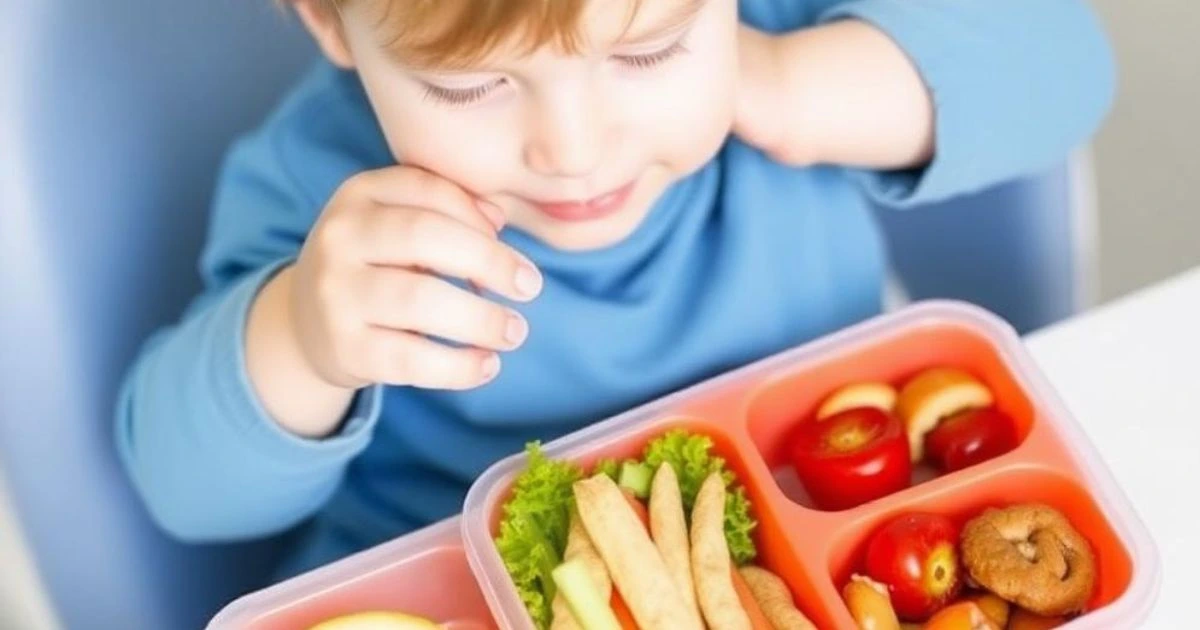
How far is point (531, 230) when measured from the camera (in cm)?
84

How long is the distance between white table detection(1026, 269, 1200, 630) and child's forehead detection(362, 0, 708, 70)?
0.85ft

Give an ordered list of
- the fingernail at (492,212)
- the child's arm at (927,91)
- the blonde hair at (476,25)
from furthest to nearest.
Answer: the child's arm at (927,91) < the fingernail at (492,212) < the blonde hair at (476,25)

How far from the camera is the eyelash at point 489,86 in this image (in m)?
0.71

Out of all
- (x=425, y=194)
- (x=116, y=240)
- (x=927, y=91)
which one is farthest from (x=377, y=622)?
(x=927, y=91)

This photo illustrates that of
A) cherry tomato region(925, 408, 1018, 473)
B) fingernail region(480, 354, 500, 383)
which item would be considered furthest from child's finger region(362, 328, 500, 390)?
cherry tomato region(925, 408, 1018, 473)

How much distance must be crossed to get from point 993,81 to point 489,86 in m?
0.32

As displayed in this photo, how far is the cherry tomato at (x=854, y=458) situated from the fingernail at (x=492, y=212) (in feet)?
0.57

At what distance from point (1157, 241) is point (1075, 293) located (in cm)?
40

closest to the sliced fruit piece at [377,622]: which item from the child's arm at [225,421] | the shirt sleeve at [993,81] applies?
the child's arm at [225,421]

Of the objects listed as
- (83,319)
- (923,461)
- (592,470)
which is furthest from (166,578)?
(923,461)

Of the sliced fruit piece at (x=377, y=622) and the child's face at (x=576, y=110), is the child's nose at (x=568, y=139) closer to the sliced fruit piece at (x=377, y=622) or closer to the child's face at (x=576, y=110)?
the child's face at (x=576, y=110)

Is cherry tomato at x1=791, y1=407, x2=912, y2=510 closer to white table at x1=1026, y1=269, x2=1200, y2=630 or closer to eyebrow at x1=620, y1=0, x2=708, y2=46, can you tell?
white table at x1=1026, y1=269, x2=1200, y2=630

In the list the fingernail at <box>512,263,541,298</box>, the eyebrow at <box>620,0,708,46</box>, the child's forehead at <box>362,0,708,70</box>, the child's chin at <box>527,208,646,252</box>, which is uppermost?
the child's forehead at <box>362,0,708,70</box>

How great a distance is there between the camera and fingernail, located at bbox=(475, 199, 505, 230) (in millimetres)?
754
